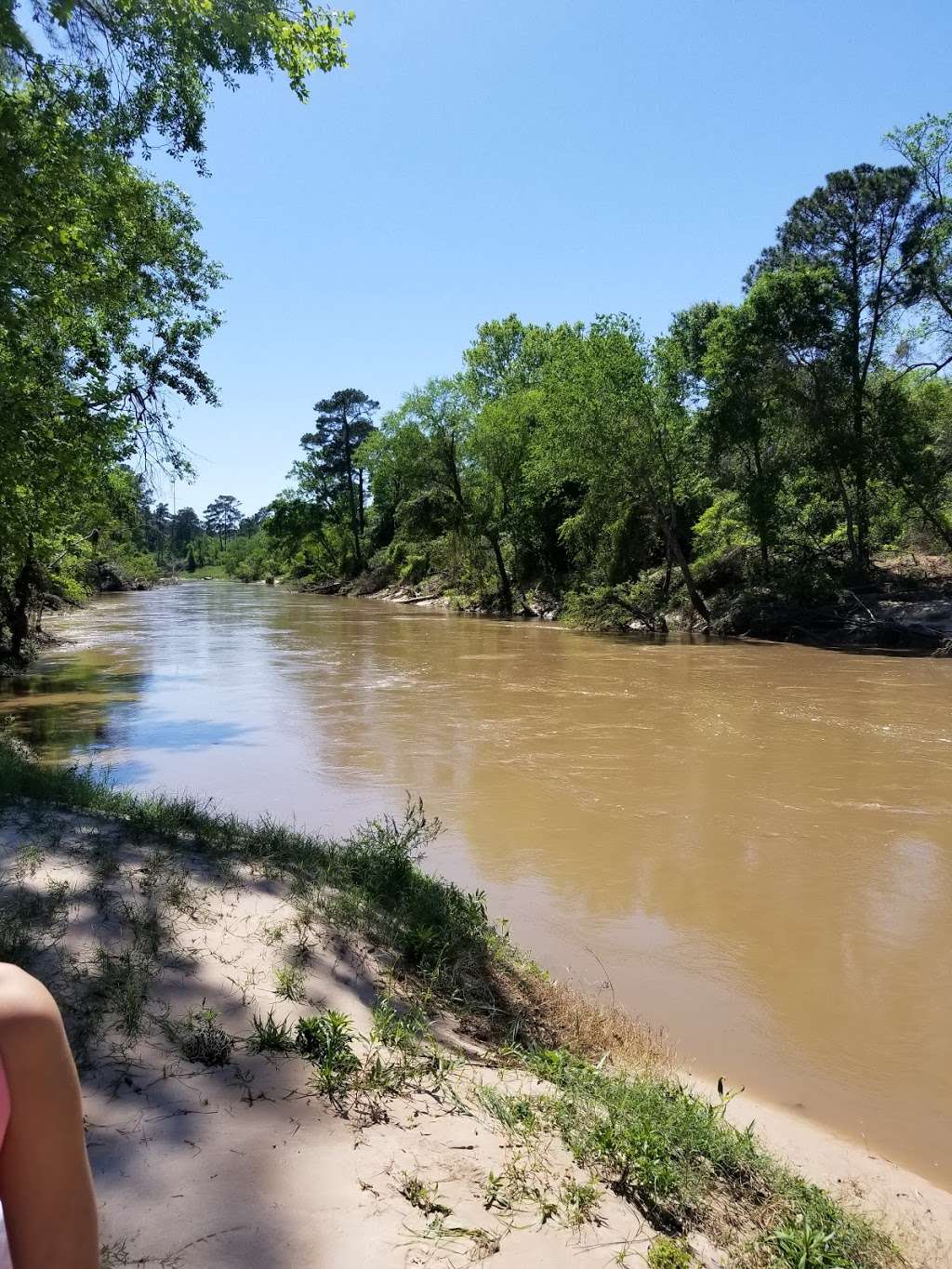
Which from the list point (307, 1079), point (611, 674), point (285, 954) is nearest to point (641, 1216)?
point (307, 1079)

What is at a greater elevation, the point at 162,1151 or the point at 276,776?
the point at 162,1151

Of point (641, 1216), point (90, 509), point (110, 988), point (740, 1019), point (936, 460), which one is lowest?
point (740, 1019)

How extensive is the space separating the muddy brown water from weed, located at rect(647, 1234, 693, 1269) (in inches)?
79.1

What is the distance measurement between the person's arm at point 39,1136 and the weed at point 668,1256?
6.05ft

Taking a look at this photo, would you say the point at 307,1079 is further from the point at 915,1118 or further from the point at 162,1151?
the point at 915,1118

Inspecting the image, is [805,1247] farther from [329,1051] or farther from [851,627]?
[851,627]

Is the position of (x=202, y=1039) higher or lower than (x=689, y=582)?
lower

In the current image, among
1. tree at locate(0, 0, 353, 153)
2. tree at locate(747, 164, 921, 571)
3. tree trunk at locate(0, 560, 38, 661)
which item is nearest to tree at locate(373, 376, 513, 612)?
tree at locate(747, 164, 921, 571)

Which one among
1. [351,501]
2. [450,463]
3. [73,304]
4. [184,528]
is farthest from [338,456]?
[184,528]

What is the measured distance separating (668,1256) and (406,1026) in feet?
4.98

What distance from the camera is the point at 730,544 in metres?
31.6

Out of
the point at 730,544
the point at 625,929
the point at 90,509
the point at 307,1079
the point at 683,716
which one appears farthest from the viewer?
the point at 730,544

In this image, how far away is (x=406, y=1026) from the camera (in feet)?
11.8

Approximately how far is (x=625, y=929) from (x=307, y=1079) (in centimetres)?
377
